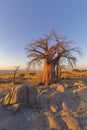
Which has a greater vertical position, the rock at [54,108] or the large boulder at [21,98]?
the large boulder at [21,98]

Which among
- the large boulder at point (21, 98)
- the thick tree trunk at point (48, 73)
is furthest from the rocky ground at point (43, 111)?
the thick tree trunk at point (48, 73)

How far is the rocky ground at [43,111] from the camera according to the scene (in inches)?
347

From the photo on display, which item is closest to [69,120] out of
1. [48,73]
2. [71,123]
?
[71,123]

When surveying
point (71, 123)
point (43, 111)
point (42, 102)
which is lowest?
point (71, 123)

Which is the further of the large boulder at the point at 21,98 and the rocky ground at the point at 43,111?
the large boulder at the point at 21,98

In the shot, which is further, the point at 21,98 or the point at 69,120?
the point at 21,98

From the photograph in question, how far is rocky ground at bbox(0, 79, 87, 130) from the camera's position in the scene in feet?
28.9

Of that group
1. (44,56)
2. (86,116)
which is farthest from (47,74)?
(86,116)

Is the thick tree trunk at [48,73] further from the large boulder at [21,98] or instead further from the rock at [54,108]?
the rock at [54,108]

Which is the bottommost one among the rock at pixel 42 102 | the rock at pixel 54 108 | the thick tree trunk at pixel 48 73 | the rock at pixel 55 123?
the rock at pixel 55 123

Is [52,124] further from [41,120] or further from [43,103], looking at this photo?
[43,103]

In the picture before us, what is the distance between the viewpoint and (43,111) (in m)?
10.3

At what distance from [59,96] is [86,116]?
7.48 ft

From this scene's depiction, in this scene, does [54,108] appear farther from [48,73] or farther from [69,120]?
[48,73]
